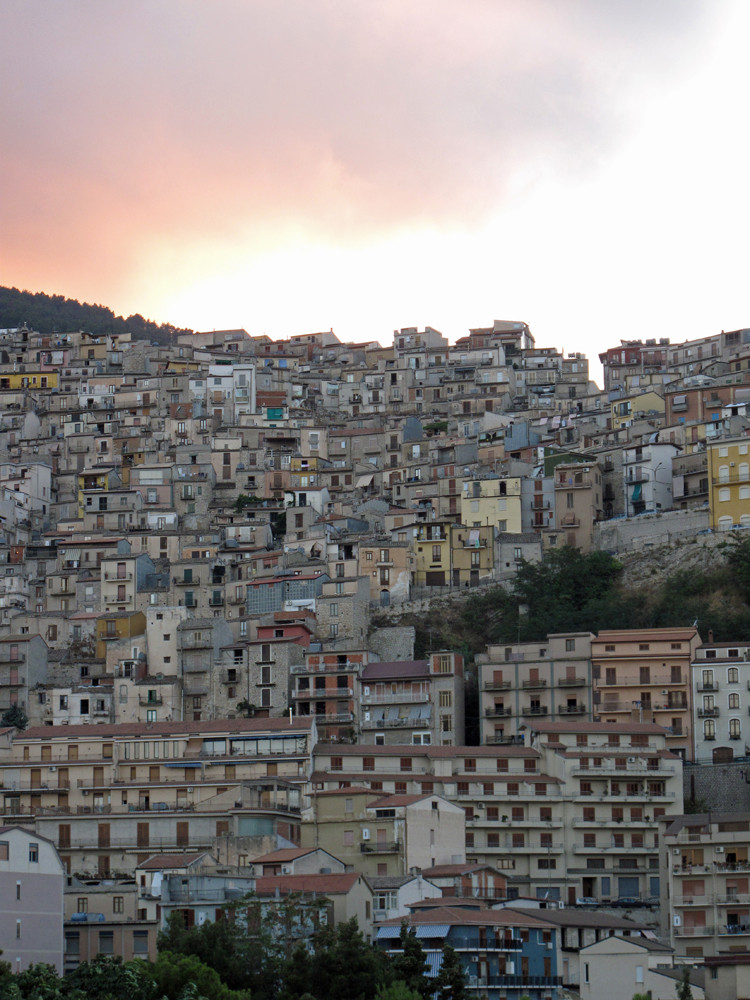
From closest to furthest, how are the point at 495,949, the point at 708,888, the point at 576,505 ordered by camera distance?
1. the point at 495,949
2. the point at 708,888
3. the point at 576,505

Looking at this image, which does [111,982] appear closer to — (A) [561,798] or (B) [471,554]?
(A) [561,798]

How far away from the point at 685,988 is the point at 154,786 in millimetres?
26678

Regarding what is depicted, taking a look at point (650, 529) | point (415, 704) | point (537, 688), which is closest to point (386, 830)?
point (415, 704)

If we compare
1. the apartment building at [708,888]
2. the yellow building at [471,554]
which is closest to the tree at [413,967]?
the apartment building at [708,888]

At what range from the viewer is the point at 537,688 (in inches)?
3250

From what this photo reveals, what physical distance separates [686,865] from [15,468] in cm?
6358

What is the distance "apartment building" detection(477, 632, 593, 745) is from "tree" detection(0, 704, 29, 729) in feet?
67.3

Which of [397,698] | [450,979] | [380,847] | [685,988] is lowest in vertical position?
[685,988]

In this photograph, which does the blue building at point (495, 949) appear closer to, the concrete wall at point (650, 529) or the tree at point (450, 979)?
the tree at point (450, 979)

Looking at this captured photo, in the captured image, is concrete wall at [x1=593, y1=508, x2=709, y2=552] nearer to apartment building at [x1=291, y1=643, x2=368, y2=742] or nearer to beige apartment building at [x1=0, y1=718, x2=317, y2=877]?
apartment building at [x1=291, y1=643, x2=368, y2=742]

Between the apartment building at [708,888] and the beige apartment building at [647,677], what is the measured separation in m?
10.9

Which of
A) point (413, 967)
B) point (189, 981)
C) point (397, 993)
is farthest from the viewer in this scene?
point (413, 967)

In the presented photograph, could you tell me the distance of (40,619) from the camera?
313ft

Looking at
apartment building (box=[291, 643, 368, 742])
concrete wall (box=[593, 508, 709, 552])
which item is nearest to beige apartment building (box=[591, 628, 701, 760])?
apartment building (box=[291, 643, 368, 742])
